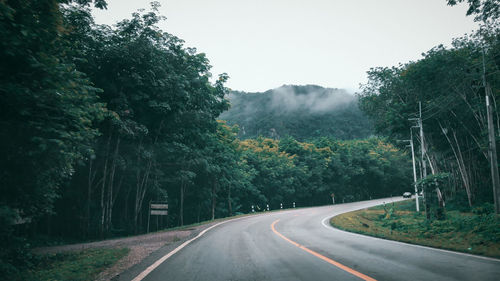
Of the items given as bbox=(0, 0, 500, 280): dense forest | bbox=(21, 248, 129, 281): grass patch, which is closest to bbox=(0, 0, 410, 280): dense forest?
bbox=(0, 0, 500, 280): dense forest

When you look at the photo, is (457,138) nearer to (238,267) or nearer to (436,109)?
(436,109)

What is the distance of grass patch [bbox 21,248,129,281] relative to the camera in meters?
5.58

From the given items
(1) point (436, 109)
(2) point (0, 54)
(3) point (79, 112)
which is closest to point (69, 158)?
(3) point (79, 112)

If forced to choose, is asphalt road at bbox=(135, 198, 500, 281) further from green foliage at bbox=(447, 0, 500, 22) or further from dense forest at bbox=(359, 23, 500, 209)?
dense forest at bbox=(359, 23, 500, 209)

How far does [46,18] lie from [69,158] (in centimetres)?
329

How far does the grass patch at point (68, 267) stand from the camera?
558 cm

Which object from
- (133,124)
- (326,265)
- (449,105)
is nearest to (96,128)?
(133,124)

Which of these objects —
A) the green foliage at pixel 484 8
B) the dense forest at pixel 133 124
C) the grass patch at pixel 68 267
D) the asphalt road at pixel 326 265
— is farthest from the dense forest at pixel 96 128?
the green foliage at pixel 484 8

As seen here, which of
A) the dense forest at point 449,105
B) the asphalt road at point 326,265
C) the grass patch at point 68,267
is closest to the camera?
the asphalt road at point 326,265

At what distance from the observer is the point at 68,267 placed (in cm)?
648

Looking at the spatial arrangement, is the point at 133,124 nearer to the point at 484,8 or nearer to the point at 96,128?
the point at 96,128

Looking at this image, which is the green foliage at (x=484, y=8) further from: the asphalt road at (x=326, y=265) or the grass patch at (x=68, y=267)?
the grass patch at (x=68, y=267)

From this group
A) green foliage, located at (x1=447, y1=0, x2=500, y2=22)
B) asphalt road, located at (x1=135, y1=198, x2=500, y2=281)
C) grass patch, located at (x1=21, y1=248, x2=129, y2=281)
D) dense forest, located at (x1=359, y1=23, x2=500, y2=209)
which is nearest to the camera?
asphalt road, located at (x1=135, y1=198, x2=500, y2=281)

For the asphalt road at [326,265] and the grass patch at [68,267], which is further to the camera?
the grass patch at [68,267]
